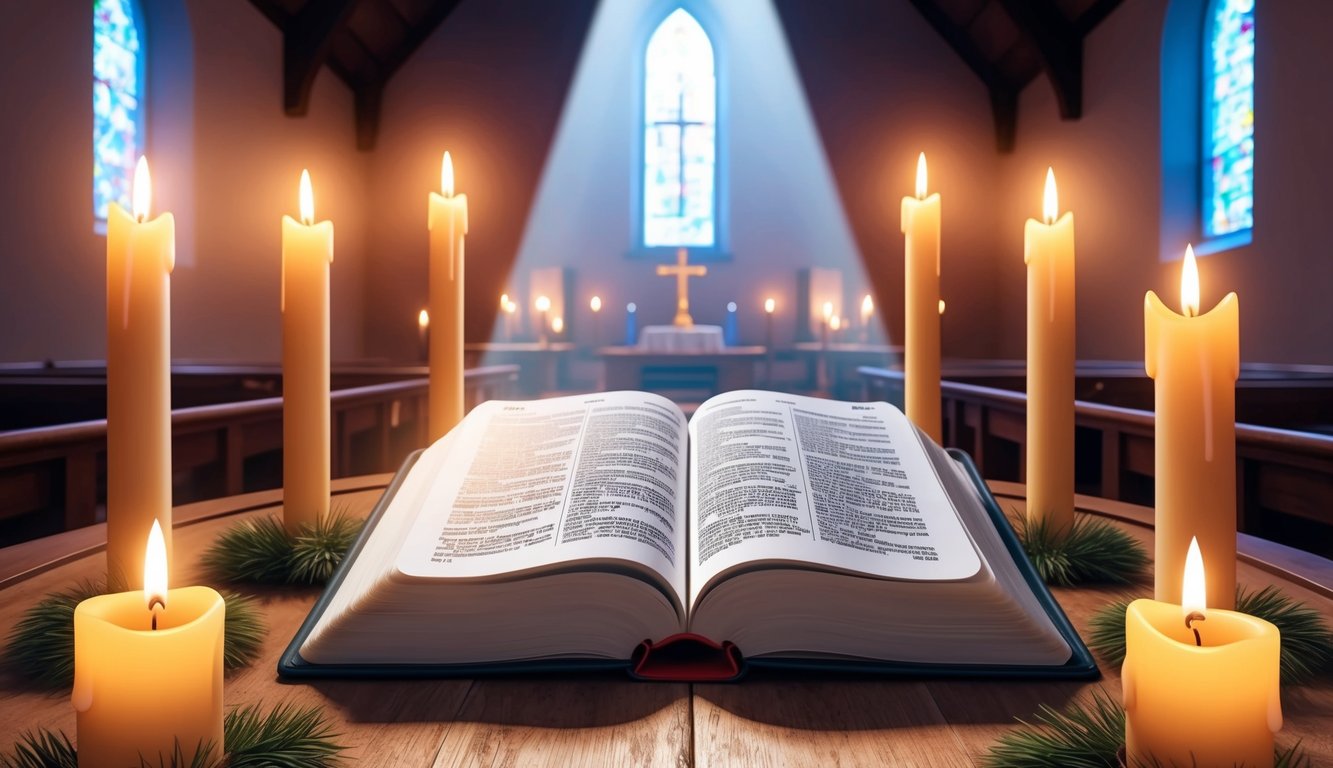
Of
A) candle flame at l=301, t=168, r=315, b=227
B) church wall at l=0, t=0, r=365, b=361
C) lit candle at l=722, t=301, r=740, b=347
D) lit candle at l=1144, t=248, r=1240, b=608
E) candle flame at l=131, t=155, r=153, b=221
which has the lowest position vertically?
lit candle at l=1144, t=248, r=1240, b=608

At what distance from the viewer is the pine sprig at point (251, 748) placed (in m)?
0.33

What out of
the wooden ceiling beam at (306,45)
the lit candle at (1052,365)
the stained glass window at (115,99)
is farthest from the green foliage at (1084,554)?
the wooden ceiling beam at (306,45)

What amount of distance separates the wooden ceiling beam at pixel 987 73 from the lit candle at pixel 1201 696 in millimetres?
8150

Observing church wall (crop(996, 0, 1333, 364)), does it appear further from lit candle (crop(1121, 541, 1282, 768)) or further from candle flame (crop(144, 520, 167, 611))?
candle flame (crop(144, 520, 167, 611))

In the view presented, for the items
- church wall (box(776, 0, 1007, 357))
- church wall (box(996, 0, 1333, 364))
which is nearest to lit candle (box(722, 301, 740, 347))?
church wall (box(776, 0, 1007, 357))

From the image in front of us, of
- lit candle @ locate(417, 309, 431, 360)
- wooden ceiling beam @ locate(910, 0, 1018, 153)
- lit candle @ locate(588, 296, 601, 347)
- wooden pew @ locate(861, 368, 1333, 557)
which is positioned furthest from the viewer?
wooden ceiling beam @ locate(910, 0, 1018, 153)

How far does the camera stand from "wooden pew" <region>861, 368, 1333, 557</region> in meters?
1.25

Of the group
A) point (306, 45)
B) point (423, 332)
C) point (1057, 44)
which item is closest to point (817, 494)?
point (423, 332)

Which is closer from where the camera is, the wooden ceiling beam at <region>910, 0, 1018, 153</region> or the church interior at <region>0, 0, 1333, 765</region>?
the church interior at <region>0, 0, 1333, 765</region>

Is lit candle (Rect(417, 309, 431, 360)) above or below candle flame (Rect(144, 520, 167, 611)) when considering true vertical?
above

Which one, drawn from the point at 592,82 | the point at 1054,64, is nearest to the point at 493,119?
the point at 592,82

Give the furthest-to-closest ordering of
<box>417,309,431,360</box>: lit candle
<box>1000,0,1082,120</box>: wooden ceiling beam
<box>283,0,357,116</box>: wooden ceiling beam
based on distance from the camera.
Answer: <box>1000,0,1082,120</box>: wooden ceiling beam → <box>283,0,357,116</box>: wooden ceiling beam → <box>417,309,431,360</box>: lit candle

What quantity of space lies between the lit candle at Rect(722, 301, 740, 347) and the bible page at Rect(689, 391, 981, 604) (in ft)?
23.2

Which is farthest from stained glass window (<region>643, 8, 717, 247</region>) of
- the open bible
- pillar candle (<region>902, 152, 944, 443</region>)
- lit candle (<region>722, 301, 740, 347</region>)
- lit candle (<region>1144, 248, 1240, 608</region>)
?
lit candle (<region>1144, 248, 1240, 608</region>)
